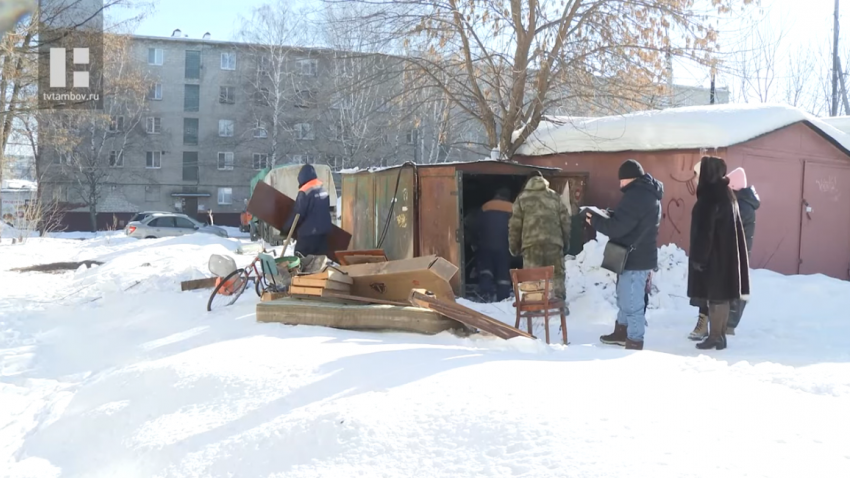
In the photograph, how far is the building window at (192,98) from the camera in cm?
4425

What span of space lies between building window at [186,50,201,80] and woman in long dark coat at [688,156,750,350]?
43.0 metres

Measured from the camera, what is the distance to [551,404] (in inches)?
138

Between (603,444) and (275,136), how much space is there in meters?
37.7

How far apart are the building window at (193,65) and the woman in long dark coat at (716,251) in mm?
43046

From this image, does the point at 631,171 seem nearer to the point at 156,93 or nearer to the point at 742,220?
the point at 742,220

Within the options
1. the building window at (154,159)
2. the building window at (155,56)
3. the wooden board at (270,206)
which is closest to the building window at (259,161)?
the building window at (154,159)

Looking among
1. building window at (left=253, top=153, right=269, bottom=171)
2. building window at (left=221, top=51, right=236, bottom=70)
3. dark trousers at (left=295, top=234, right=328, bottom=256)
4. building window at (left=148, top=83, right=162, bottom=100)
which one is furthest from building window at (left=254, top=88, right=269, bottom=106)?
dark trousers at (left=295, top=234, right=328, bottom=256)

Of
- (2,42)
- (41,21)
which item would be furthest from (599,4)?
(41,21)

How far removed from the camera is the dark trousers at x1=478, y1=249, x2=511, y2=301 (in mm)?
8977

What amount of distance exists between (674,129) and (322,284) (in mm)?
6085

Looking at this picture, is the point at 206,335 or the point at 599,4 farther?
the point at 599,4

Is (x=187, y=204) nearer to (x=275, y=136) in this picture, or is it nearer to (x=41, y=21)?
(x=275, y=136)

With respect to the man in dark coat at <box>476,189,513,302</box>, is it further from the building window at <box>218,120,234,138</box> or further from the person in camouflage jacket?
the building window at <box>218,120,234,138</box>

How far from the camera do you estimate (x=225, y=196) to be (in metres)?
44.2
